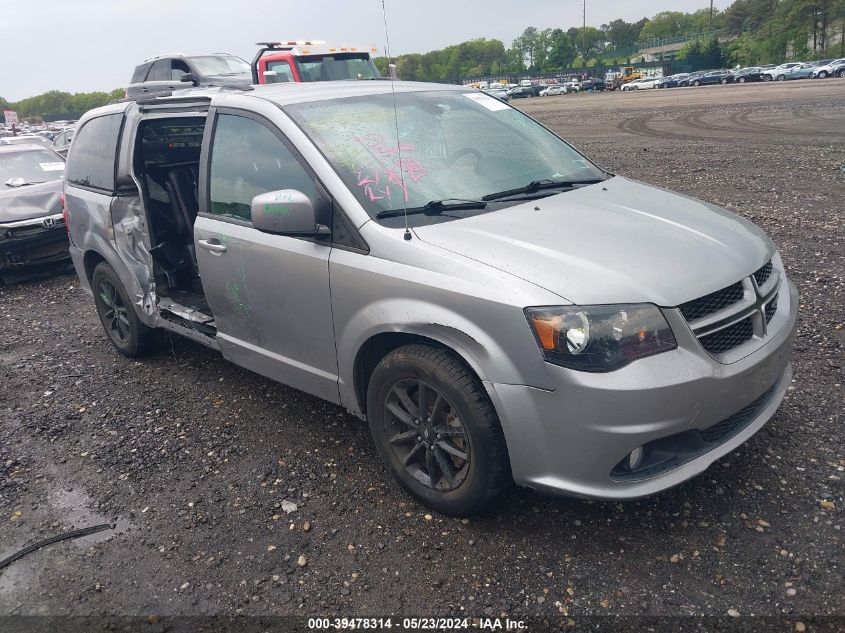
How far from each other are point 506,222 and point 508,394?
0.88 m

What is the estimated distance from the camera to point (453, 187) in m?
3.40

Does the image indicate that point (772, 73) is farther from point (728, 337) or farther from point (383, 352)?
point (383, 352)

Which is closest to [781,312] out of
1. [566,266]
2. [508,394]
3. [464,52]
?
[566,266]

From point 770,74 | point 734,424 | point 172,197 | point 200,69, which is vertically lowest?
point 734,424

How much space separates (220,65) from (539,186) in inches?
490

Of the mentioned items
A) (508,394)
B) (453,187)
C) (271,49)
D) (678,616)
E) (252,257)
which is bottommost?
(678,616)

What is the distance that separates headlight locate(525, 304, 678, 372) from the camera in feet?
8.38

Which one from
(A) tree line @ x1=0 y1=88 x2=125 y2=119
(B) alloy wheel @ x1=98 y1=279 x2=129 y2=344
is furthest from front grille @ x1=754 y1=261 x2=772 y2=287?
(A) tree line @ x1=0 y1=88 x2=125 y2=119

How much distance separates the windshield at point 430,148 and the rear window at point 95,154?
209 cm

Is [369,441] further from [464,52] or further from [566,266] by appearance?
[464,52]

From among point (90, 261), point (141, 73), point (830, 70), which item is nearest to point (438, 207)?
point (90, 261)

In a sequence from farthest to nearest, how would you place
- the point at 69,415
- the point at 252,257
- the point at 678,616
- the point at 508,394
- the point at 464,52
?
the point at 464,52
the point at 69,415
the point at 252,257
the point at 508,394
the point at 678,616

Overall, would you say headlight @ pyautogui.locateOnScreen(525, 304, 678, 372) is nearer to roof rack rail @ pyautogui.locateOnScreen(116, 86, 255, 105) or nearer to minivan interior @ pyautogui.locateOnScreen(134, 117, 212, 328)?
roof rack rail @ pyautogui.locateOnScreen(116, 86, 255, 105)

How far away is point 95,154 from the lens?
5215 millimetres
